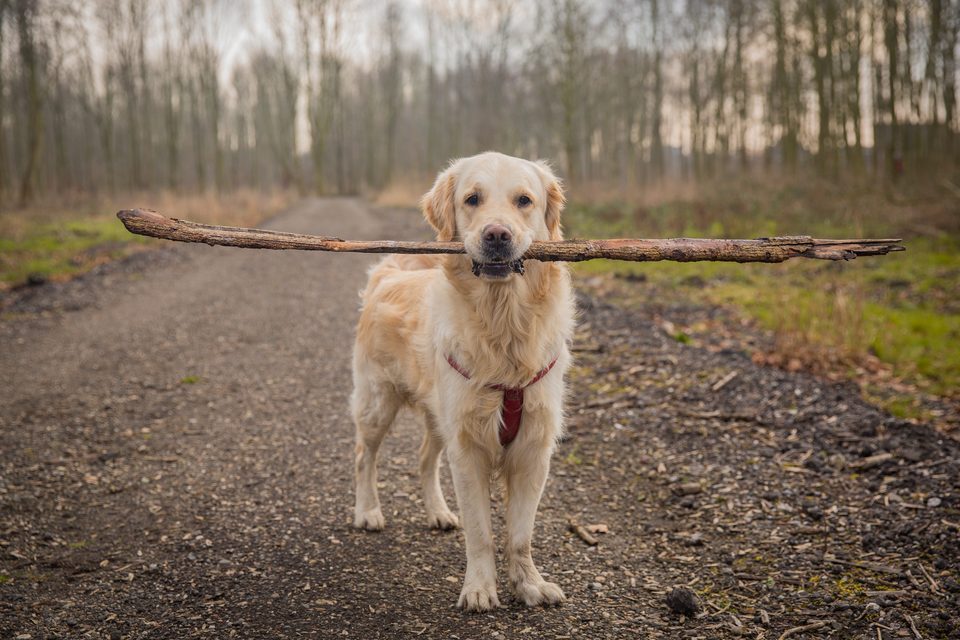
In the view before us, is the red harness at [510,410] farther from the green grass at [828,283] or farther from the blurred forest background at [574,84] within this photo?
the blurred forest background at [574,84]

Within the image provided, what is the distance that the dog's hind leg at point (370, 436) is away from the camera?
3.75m

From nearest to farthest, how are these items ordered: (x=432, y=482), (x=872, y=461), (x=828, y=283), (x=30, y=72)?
(x=432, y=482) < (x=872, y=461) < (x=828, y=283) < (x=30, y=72)

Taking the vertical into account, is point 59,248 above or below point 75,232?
below

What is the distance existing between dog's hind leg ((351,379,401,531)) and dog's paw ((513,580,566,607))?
3.57ft

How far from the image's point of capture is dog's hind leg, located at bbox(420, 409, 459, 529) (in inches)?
149

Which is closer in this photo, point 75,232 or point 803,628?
point 803,628

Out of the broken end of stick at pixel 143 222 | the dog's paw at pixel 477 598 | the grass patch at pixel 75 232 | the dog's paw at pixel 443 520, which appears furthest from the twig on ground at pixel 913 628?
the grass patch at pixel 75 232

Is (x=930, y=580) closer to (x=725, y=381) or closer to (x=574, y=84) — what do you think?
(x=725, y=381)

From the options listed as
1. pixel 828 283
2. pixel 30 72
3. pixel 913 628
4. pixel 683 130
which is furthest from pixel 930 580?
pixel 683 130

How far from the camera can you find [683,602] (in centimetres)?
287

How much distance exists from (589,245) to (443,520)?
189 centimetres

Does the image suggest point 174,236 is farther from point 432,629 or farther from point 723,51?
point 723,51

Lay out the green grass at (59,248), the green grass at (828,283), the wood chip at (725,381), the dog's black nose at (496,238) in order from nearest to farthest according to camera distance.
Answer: the dog's black nose at (496,238)
the wood chip at (725,381)
the green grass at (828,283)
the green grass at (59,248)

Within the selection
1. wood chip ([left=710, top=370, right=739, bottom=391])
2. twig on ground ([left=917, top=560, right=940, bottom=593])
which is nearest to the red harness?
twig on ground ([left=917, top=560, right=940, bottom=593])
